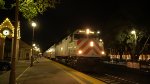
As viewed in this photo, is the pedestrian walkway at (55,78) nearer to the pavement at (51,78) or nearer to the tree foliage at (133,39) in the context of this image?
the pavement at (51,78)

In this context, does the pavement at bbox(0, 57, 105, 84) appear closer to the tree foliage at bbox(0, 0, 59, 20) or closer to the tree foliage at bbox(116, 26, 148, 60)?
the tree foliage at bbox(0, 0, 59, 20)

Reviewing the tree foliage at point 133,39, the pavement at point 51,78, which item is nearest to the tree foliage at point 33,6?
the pavement at point 51,78

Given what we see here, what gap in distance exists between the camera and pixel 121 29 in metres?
60.4

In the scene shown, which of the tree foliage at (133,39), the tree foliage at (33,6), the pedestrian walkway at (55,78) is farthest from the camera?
the tree foliage at (133,39)

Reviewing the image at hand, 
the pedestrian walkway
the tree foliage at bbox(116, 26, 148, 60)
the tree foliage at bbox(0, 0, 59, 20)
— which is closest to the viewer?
the tree foliage at bbox(0, 0, 59, 20)

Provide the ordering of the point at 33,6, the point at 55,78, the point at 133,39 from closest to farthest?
the point at 33,6, the point at 55,78, the point at 133,39

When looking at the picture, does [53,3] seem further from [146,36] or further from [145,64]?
[146,36]

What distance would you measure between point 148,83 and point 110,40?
156 ft

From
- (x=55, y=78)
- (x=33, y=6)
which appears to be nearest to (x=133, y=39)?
(x=55, y=78)

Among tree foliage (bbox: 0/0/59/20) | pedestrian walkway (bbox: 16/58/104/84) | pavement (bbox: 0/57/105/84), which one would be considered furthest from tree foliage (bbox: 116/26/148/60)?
tree foliage (bbox: 0/0/59/20)

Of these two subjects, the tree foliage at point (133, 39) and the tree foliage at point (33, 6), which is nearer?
the tree foliage at point (33, 6)

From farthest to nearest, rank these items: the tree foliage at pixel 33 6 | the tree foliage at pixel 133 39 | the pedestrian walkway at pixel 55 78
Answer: the tree foliage at pixel 133 39 < the pedestrian walkway at pixel 55 78 < the tree foliage at pixel 33 6

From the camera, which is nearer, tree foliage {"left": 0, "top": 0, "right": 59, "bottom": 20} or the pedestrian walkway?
tree foliage {"left": 0, "top": 0, "right": 59, "bottom": 20}

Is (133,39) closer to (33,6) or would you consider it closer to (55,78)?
(55,78)
